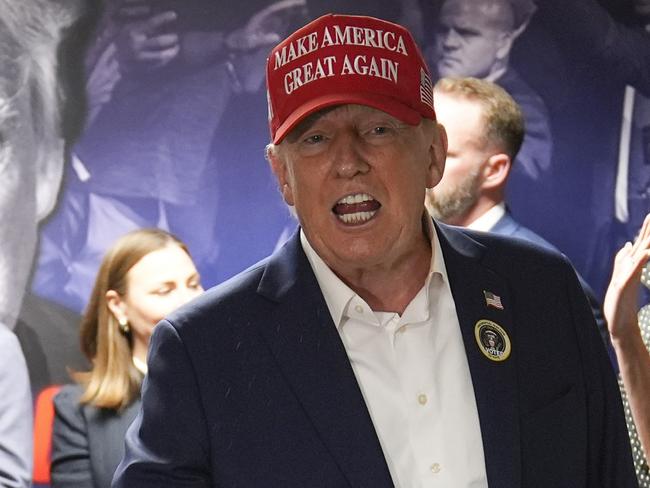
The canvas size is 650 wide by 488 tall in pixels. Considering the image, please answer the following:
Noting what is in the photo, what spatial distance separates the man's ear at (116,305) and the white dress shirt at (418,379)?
1843 mm

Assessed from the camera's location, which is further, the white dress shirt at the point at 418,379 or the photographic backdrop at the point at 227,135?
the photographic backdrop at the point at 227,135

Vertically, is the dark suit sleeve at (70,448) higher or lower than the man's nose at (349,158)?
lower

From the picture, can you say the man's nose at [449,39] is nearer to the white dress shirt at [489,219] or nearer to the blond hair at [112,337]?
the white dress shirt at [489,219]

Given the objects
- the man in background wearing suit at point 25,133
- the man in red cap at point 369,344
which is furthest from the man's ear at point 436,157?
the man in background wearing suit at point 25,133

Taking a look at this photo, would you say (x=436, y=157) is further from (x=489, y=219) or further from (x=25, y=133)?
(x=25, y=133)

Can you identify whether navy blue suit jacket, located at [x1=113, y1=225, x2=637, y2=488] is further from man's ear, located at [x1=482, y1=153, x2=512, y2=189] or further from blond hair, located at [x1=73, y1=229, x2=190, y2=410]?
man's ear, located at [x1=482, y1=153, x2=512, y2=189]

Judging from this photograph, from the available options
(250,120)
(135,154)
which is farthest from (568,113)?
(135,154)

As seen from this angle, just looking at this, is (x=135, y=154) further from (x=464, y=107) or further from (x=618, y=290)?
(x=618, y=290)

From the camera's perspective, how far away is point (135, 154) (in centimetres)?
410

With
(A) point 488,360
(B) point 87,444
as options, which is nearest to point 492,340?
(A) point 488,360

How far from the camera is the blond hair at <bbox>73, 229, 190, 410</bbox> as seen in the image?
3.41 m

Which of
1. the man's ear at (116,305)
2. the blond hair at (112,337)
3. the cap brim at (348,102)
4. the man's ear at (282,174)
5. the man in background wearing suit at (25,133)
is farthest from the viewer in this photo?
the man in background wearing suit at (25,133)

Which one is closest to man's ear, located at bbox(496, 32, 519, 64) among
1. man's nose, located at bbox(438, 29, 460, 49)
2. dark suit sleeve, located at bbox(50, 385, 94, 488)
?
man's nose, located at bbox(438, 29, 460, 49)

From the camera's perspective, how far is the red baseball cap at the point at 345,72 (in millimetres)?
1769
